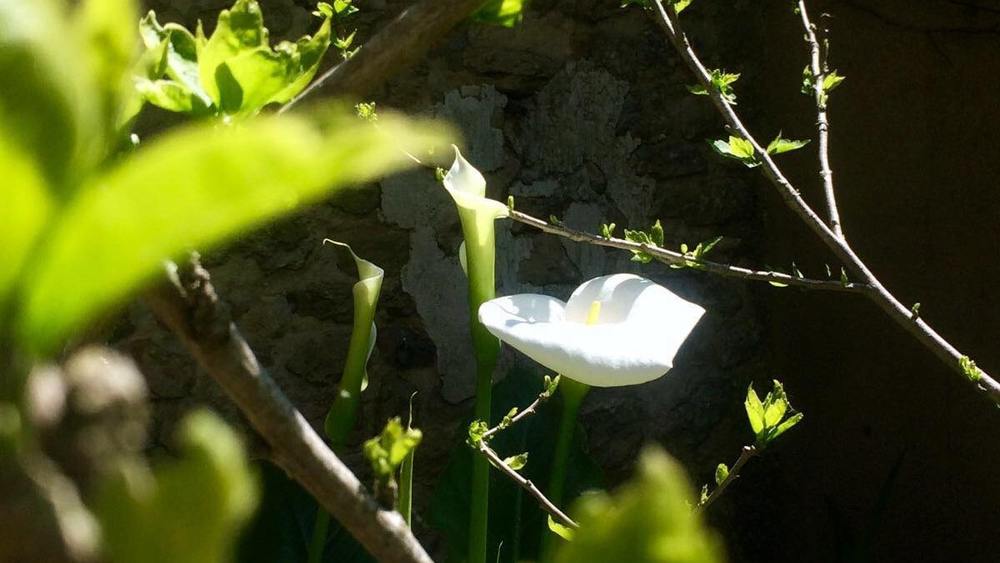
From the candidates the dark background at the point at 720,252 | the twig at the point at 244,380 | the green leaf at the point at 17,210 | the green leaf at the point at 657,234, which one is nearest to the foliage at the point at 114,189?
the green leaf at the point at 17,210

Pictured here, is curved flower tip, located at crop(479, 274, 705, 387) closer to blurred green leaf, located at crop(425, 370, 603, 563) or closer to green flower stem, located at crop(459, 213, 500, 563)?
green flower stem, located at crop(459, 213, 500, 563)

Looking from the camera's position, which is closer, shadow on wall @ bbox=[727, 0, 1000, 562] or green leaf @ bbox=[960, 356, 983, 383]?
green leaf @ bbox=[960, 356, 983, 383]

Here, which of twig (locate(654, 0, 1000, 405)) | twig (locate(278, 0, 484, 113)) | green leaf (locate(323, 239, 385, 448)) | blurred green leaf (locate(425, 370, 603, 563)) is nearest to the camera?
twig (locate(278, 0, 484, 113))

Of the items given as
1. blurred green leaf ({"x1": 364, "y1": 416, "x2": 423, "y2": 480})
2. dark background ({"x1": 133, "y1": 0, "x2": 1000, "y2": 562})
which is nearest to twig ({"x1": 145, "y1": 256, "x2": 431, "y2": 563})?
blurred green leaf ({"x1": 364, "y1": 416, "x2": 423, "y2": 480})

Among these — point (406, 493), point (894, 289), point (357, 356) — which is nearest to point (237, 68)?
point (357, 356)

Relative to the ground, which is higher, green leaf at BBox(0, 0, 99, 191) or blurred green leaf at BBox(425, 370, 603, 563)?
green leaf at BBox(0, 0, 99, 191)

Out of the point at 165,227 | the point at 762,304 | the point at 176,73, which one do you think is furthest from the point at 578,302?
the point at 762,304

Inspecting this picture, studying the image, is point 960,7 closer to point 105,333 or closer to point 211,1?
point 211,1

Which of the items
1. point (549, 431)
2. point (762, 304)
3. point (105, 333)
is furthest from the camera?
point (762, 304)
